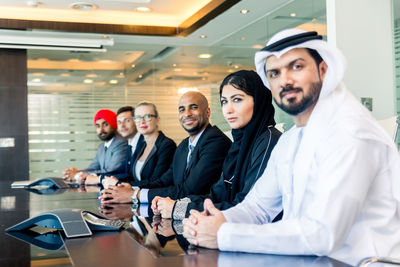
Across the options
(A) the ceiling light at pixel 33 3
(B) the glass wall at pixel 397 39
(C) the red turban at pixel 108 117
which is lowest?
(C) the red turban at pixel 108 117

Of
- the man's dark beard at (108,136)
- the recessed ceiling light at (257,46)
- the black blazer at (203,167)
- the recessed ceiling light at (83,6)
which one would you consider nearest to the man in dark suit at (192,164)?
the black blazer at (203,167)

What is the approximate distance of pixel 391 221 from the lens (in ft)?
4.50

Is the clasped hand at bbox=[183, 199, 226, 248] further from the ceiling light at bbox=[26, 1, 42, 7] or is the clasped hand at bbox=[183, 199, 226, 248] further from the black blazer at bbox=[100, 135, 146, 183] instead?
the ceiling light at bbox=[26, 1, 42, 7]

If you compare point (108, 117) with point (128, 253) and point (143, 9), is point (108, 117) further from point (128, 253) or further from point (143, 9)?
point (128, 253)

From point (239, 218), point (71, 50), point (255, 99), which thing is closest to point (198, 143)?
point (255, 99)

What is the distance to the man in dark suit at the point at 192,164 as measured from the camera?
2.68 metres

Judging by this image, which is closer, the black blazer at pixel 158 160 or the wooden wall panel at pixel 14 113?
the black blazer at pixel 158 160

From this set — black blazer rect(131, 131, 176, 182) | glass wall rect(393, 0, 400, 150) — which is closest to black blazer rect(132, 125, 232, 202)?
black blazer rect(131, 131, 176, 182)

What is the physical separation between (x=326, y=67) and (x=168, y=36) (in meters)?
5.01

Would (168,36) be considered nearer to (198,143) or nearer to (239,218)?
(198,143)

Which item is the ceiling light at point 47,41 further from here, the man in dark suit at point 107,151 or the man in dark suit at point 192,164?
the man in dark suit at point 192,164

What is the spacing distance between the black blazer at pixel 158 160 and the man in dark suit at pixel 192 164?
0.30 metres

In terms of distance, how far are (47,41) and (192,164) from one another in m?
3.94

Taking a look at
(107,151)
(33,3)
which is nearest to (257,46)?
(107,151)
